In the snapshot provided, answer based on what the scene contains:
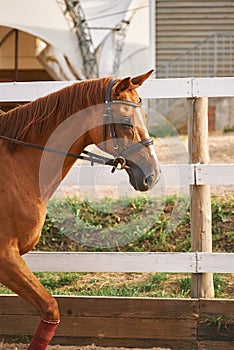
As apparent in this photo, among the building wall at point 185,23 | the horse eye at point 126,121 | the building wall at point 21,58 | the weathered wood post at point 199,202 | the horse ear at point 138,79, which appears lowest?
the weathered wood post at point 199,202

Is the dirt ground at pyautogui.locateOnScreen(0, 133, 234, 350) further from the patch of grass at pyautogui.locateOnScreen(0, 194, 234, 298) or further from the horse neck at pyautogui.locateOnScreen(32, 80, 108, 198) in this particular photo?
the horse neck at pyautogui.locateOnScreen(32, 80, 108, 198)

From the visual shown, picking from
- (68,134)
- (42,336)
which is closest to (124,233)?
(68,134)

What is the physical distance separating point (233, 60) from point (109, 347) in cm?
918

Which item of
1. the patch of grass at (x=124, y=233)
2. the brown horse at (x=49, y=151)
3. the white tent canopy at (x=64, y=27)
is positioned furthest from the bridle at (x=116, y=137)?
the white tent canopy at (x=64, y=27)

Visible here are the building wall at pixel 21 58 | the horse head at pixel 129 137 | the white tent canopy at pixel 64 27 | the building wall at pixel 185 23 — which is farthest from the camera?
the building wall at pixel 185 23

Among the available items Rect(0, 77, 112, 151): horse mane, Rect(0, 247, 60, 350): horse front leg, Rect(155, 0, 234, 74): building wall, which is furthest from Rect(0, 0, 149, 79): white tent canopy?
Rect(0, 247, 60, 350): horse front leg

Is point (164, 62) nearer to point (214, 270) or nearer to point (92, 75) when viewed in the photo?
point (92, 75)

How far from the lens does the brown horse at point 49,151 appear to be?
4688 millimetres

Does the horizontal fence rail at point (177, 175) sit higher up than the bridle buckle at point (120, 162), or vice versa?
the bridle buckle at point (120, 162)

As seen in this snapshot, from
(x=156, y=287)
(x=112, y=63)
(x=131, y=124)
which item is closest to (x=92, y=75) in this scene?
(x=112, y=63)

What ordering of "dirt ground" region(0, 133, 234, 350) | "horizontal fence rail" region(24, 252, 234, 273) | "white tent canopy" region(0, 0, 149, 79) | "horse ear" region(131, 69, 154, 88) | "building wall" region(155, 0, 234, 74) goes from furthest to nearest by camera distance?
"building wall" region(155, 0, 234, 74) < "white tent canopy" region(0, 0, 149, 79) < "dirt ground" region(0, 133, 234, 350) < "horizontal fence rail" region(24, 252, 234, 273) < "horse ear" region(131, 69, 154, 88)

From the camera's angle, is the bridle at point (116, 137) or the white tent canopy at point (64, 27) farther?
the white tent canopy at point (64, 27)

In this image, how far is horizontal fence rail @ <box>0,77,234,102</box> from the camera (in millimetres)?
5812

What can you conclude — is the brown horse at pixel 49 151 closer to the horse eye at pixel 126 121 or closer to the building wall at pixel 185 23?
the horse eye at pixel 126 121
